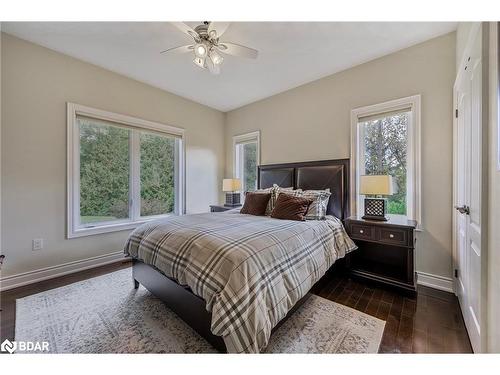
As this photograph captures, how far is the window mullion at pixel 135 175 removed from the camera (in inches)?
130

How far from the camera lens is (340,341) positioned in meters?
1.47

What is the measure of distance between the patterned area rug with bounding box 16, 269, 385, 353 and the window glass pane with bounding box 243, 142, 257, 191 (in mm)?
2627

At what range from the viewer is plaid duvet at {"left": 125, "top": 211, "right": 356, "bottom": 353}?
3.80 ft

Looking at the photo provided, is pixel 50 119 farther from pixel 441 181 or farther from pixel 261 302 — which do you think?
pixel 441 181

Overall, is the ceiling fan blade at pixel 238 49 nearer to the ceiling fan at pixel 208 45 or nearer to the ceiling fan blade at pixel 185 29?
the ceiling fan at pixel 208 45

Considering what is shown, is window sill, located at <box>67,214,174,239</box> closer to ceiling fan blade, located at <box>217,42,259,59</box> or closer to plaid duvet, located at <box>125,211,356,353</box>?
plaid duvet, located at <box>125,211,356,353</box>

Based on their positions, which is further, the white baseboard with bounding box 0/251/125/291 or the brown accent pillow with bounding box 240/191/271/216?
the brown accent pillow with bounding box 240/191/271/216

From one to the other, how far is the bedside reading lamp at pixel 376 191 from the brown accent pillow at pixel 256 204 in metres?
1.19

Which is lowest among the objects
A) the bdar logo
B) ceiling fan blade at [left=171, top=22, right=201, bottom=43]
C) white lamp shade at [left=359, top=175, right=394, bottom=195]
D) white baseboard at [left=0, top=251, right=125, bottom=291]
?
the bdar logo

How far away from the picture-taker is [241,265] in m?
1.25

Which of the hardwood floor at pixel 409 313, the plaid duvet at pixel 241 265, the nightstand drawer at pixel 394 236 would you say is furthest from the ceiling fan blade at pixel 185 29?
the hardwood floor at pixel 409 313

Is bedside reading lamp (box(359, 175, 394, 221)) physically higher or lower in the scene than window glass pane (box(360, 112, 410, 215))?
lower

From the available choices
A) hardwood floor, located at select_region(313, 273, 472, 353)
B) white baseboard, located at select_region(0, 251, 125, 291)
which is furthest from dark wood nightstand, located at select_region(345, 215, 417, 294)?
white baseboard, located at select_region(0, 251, 125, 291)

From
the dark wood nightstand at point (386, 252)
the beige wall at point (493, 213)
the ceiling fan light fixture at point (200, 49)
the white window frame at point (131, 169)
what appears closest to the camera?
the beige wall at point (493, 213)
